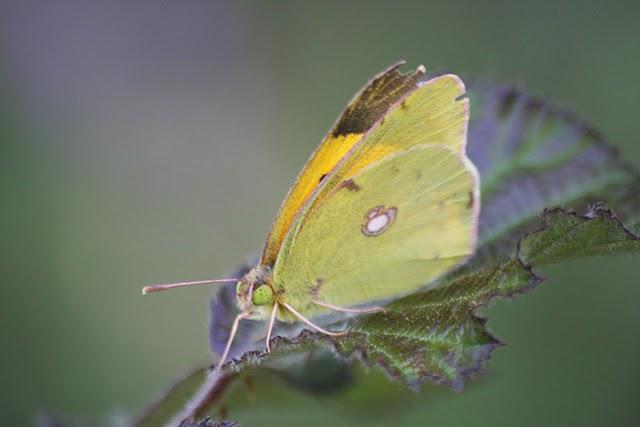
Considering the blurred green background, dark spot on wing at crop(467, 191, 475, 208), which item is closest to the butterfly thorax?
dark spot on wing at crop(467, 191, 475, 208)

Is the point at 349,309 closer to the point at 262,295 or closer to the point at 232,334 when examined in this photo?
the point at 262,295

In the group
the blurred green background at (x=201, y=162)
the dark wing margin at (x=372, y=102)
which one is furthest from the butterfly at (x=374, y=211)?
the blurred green background at (x=201, y=162)

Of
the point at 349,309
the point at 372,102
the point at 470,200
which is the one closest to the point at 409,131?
the point at 372,102

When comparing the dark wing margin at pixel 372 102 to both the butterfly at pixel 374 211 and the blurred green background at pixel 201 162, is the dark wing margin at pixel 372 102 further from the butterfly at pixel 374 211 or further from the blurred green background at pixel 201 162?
the blurred green background at pixel 201 162

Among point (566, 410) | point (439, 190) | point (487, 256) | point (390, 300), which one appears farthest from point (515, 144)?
point (566, 410)

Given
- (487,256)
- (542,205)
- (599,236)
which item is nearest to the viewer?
(599,236)

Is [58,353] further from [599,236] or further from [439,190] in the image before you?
[599,236]

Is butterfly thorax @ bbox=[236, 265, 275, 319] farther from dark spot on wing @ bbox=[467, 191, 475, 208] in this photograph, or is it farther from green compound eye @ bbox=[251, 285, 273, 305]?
dark spot on wing @ bbox=[467, 191, 475, 208]
